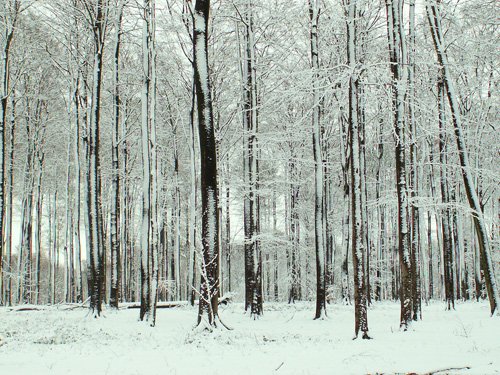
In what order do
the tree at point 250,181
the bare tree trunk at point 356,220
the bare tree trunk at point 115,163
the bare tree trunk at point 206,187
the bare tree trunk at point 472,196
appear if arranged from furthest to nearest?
the bare tree trunk at point 115,163, the tree at point 250,181, the bare tree trunk at point 472,196, the bare tree trunk at point 356,220, the bare tree trunk at point 206,187

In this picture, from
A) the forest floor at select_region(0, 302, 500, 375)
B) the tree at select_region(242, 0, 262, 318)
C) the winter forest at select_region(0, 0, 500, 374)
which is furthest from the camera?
the tree at select_region(242, 0, 262, 318)

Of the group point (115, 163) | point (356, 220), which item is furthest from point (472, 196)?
point (115, 163)

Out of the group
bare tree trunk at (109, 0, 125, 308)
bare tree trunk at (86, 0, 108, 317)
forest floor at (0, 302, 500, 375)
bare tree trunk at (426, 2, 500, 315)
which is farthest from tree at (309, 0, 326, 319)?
bare tree trunk at (86, 0, 108, 317)

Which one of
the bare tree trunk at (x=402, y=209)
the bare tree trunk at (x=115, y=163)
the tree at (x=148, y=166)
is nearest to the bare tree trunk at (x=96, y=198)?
the bare tree trunk at (x=115, y=163)

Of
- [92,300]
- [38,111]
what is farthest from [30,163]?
[92,300]

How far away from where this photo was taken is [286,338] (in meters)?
8.45

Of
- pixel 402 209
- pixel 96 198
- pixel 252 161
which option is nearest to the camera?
pixel 402 209

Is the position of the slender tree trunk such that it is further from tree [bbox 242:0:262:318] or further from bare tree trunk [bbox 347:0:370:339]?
bare tree trunk [bbox 347:0:370:339]

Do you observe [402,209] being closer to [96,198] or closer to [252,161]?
[252,161]

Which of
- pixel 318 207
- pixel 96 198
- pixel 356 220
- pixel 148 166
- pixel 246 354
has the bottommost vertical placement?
pixel 246 354

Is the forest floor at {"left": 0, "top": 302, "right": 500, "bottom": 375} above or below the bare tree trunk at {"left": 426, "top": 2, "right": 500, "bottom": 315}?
below

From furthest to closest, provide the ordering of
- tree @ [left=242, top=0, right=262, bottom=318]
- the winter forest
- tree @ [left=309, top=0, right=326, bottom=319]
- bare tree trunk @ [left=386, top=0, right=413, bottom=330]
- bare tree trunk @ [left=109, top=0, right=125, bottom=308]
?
bare tree trunk @ [left=109, top=0, right=125, bottom=308], tree @ [left=242, top=0, right=262, bottom=318], tree @ [left=309, top=0, right=326, bottom=319], bare tree trunk @ [left=386, top=0, right=413, bottom=330], the winter forest

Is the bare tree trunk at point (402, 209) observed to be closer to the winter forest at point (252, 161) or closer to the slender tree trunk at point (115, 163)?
the winter forest at point (252, 161)

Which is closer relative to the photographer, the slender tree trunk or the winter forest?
the winter forest
